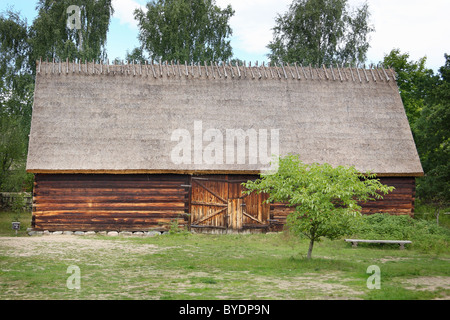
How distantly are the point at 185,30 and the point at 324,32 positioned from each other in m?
9.02

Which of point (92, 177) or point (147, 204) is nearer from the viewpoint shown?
point (92, 177)

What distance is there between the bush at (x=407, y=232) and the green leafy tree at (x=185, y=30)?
17805 mm

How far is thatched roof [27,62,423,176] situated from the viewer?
64.0 ft

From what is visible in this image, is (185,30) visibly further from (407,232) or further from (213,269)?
(213,269)

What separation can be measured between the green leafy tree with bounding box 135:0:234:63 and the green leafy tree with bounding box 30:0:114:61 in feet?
Result: 8.06

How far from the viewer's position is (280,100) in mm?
21891

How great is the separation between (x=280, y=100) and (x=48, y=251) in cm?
1190

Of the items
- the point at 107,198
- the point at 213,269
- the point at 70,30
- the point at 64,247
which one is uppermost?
the point at 70,30

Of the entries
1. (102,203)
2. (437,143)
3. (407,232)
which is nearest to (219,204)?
(102,203)

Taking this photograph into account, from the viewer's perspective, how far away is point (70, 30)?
105 feet

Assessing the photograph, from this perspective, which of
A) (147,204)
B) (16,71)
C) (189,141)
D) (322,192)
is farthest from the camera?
(16,71)

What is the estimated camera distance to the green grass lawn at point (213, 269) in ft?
28.5

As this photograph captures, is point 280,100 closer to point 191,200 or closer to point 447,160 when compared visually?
point 191,200
